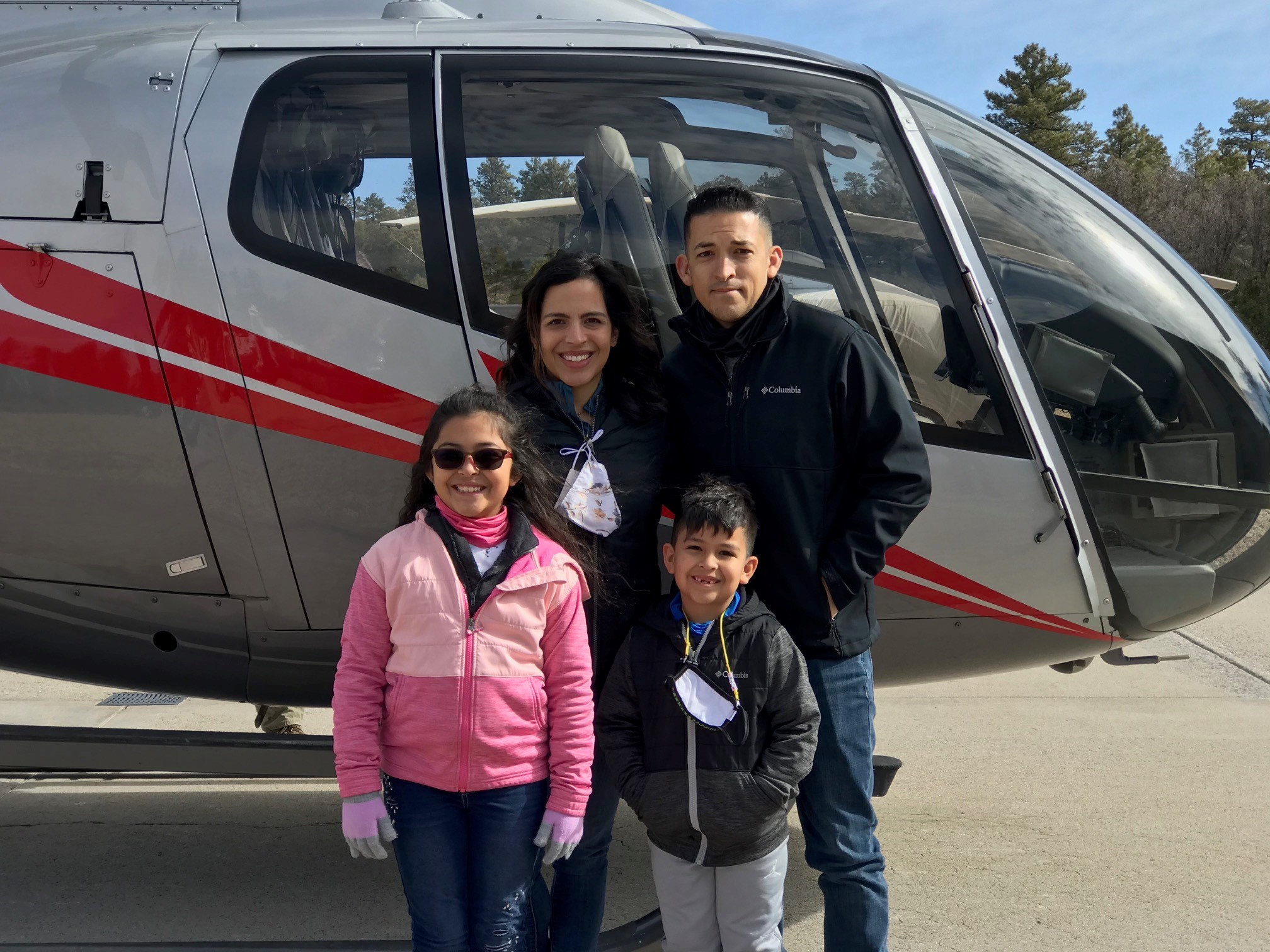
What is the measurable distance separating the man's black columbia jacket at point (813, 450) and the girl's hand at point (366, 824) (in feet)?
3.13

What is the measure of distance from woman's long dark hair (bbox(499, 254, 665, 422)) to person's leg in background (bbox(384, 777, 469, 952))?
3.05ft

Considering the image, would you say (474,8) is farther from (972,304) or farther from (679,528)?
(679,528)

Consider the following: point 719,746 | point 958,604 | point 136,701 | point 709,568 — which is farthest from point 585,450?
point 136,701

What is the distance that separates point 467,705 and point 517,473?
0.51 metres

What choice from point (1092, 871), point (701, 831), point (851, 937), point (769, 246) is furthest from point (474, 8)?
point (1092, 871)

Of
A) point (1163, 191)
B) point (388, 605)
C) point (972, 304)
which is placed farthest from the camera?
point (1163, 191)

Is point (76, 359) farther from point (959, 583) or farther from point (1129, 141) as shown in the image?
point (1129, 141)

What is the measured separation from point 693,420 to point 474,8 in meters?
1.97

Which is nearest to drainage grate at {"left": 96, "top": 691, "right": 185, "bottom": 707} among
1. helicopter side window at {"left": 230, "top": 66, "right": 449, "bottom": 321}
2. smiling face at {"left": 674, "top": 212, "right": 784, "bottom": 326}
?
helicopter side window at {"left": 230, "top": 66, "right": 449, "bottom": 321}

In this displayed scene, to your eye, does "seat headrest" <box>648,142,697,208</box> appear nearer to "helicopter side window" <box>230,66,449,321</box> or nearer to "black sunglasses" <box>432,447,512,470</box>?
"helicopter side window" <box>230,66,449,321</box>

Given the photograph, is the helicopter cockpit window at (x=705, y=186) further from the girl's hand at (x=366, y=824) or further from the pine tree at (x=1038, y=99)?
the pine tree at (x=1038, y=99)

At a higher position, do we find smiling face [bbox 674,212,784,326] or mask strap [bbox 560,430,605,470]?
smiling face [bbox 674,212,784,326]

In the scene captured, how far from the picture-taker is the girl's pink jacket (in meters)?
2.13

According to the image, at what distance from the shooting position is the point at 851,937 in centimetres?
236
